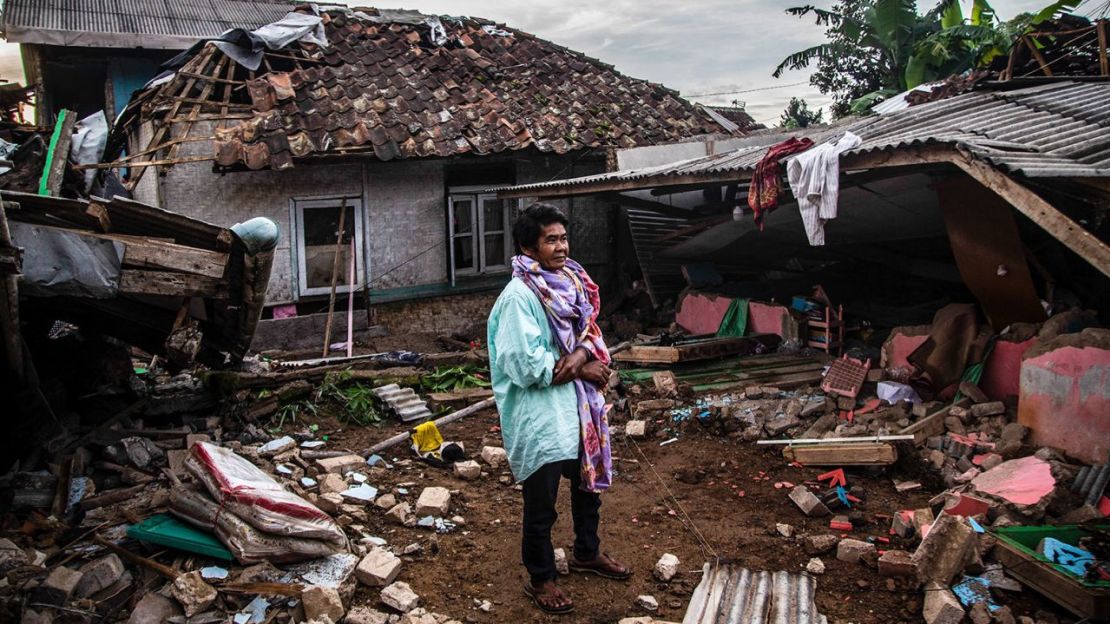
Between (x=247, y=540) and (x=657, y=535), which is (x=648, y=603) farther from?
(x=247, y=540)

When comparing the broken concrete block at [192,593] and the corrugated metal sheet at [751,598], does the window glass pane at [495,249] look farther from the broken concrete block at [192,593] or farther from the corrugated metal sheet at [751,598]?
the broken concrete block at [192,593]

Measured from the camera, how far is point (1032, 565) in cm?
381

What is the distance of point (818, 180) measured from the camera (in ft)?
19.8

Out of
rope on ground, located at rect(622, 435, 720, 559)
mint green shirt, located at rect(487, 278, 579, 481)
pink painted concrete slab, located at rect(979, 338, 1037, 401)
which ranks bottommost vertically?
rope on ground, located at rect(622, 435, 720, 559)

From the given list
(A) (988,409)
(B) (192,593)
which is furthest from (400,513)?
(A) (988,409)

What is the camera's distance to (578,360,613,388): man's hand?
12.0 feet

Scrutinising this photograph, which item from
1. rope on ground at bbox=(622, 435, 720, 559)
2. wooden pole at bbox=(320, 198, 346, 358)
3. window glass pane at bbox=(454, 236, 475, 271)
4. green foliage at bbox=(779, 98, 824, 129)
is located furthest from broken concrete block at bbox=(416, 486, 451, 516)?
green foliage at bbox=(779, 98, 824, 129)

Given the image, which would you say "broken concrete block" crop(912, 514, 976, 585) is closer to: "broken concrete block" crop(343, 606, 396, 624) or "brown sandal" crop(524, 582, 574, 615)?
"brown sandal" crop(524, 582, 574, 615)

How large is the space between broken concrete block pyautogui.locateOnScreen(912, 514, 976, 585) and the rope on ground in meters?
1.04

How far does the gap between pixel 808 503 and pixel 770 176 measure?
2896 millimetres

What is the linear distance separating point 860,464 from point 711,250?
515 cm

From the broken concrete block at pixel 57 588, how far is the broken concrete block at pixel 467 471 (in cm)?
261

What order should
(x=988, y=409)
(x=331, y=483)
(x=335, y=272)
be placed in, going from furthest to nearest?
Result: (x=335, y=272) → (x=988, y=409) → (x=331, y=483)

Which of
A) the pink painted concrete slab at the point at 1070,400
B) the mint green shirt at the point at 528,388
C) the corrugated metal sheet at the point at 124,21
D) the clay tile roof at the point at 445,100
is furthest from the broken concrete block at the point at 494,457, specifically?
the corrugated metal sheet at the point at 124,21
